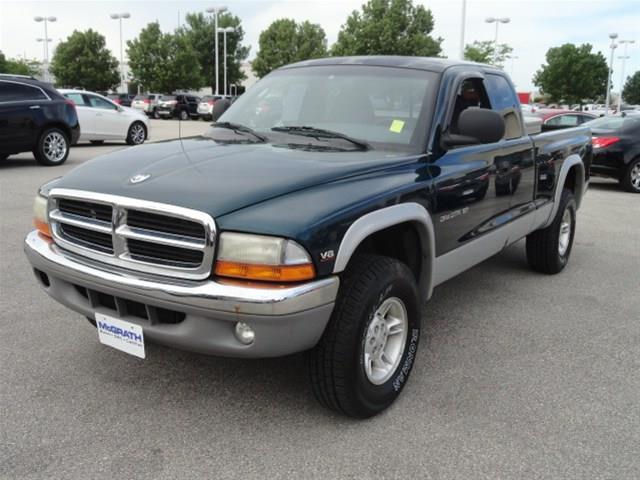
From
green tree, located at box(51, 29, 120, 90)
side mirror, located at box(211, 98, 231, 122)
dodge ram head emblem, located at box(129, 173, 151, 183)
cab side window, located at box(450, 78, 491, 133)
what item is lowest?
dodge ram head emblem, located at box(129, 173, 151, 183)

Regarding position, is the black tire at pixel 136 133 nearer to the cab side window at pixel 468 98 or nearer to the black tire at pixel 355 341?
the cab side window at pixel 468 98

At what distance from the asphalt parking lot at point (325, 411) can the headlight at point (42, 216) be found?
0.81 meters

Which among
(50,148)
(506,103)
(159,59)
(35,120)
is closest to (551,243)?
(506,103)

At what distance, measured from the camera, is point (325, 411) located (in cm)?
310

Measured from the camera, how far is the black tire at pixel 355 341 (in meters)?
2.75

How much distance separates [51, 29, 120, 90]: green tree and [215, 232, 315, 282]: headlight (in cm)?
5747

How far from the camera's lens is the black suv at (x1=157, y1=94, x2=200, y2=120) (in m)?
37.4

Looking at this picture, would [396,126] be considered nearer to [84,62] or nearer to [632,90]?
[84,62]

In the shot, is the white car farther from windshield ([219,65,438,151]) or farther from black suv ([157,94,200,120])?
black suv ([157,94,200,120])

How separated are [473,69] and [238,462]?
302 centimetres

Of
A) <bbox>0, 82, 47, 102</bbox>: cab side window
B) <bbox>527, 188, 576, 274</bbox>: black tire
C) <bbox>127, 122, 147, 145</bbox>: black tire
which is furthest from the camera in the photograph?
<bbox>127, 122, 147, 145</bbox>: black tire

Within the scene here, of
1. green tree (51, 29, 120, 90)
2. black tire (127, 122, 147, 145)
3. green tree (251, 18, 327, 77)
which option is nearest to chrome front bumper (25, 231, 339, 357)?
black tire (127, 122, 147, 145)

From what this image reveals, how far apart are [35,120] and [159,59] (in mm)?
45778

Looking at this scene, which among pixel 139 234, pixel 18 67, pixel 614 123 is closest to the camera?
pixel 139 234
